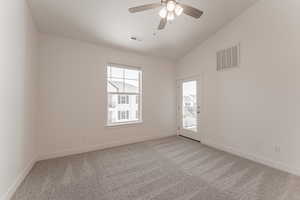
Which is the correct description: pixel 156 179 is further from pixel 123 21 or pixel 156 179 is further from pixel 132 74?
pixel 123 21

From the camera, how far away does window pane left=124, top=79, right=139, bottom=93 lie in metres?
4.11

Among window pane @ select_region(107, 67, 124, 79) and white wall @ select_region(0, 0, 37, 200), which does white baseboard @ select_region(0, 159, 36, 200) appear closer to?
white wall @ select_region(0, 0, 37, 200)

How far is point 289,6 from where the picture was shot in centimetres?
246

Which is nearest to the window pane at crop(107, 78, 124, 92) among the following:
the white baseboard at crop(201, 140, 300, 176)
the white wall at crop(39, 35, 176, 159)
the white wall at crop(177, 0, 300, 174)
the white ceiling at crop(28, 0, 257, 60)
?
the white wall at crop(39, 35, 176, 159)

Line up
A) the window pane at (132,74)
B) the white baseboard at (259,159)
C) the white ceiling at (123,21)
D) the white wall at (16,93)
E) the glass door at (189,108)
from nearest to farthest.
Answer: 1. the white wall at (16,93)
2. the white baseboard at (259,159)
3. the white ceiling at (123,21)
4. the window pane at (132,74)
5. the glass door at (189,108)

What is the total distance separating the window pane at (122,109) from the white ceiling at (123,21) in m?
1.46

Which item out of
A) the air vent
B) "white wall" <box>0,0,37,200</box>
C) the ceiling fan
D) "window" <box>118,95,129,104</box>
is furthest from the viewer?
"window" <box>118,95,129,104</box>

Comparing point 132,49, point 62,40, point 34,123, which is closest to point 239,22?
point 132,49

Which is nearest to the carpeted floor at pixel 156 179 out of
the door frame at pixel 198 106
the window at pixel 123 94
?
the door frame at pixel 198 106

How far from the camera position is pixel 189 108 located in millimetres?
4578

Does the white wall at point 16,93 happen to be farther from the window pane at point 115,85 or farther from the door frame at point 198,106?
the door frame at point 198,106

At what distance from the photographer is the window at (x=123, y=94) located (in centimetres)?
383

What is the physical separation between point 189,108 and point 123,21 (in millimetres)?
3236

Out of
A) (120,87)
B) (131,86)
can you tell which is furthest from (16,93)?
(131,86)
